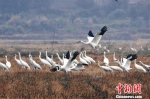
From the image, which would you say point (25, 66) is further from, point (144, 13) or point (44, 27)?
point (144, 13)

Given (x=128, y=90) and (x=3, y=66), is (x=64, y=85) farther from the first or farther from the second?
(x=3, y=66)

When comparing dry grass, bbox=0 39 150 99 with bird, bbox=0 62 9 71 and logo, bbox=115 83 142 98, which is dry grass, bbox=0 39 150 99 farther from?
bird, bbox=0 62 9 71

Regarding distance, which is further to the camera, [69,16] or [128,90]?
[69,16]

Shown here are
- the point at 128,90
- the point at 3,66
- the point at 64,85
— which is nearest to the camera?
the point at 128,90

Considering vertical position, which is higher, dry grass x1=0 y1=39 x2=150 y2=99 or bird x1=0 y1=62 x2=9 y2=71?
bird x1=0 y1=62 x2=9 y2=71

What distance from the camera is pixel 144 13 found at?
98.3 metres

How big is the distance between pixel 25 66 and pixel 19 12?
8202 centimetres

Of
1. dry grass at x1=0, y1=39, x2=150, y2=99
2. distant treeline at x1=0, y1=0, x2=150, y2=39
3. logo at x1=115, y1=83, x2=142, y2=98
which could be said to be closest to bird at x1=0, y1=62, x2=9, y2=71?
dry grass at x1=0, y1=39, x2=150, y2=99

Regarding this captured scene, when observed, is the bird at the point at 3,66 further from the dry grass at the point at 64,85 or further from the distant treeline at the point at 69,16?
the distant treeline at the point at 69,16

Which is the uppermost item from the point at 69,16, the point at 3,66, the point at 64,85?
the point at 69,16

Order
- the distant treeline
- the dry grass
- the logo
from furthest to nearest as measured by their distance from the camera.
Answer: the distant treeline → the dry grass → the logo

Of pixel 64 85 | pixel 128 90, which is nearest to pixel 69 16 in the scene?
pixel 64 85

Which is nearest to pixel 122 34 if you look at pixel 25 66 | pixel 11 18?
pixel 11 18

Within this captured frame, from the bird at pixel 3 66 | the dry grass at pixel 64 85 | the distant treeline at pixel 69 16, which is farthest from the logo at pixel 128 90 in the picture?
the distant treeline at pixel 69 16
